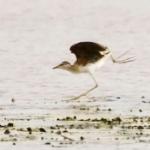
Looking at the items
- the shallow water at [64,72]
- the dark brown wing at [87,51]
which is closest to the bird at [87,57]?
the dark brown wing at [87,51]

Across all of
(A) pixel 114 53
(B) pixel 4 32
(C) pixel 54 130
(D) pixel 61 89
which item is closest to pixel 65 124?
(C) pixel 54 130

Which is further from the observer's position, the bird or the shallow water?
the bird

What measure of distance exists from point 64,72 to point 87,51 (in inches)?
89.2

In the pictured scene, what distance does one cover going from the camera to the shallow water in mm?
14117

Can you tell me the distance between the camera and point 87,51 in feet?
57.0

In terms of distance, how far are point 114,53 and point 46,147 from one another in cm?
1051

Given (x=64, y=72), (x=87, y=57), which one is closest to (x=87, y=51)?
(x=87, y=57)

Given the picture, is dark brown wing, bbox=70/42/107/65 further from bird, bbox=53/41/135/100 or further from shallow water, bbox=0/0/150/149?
shallow water, bbox=0/0/150/149

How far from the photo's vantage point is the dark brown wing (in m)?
17.3

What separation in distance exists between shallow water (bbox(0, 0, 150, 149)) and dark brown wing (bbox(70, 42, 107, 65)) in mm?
554

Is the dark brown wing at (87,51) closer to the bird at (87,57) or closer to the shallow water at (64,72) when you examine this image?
the bird at (87,57)

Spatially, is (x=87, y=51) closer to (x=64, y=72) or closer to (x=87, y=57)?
(x=87, y=57)

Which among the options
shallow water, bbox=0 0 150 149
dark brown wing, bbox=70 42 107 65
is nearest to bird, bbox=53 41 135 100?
dark brown wing, bbox=70 42 107 65

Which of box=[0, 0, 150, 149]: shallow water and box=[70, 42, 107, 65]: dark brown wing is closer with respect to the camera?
box=[0, 0, 150, 149]: shallow water
